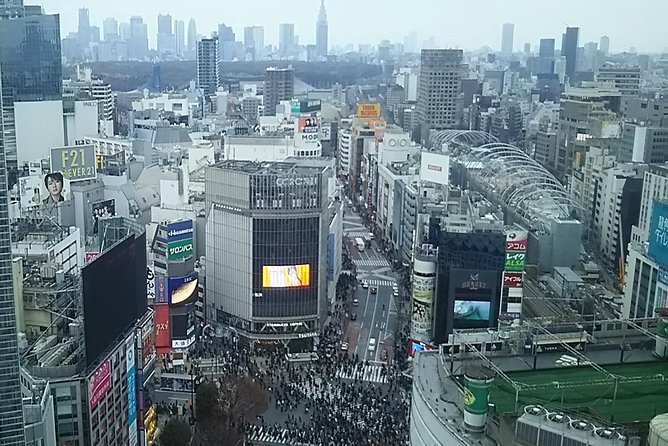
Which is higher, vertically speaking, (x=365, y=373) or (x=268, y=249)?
(x=268, y=249)

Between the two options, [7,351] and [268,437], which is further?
Answer: [268,437]

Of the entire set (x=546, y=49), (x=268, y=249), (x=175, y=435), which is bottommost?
(x=175, y=435)

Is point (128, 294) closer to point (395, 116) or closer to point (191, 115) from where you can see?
point (191, 115)

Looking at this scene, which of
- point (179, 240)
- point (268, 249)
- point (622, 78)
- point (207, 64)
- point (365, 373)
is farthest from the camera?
point (207, 64)

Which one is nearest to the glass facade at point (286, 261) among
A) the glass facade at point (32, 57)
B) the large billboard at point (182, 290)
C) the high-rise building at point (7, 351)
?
the large billboard at point (182, 290)

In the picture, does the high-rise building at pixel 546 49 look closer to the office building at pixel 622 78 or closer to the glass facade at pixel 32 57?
the office building at pixel 622 78

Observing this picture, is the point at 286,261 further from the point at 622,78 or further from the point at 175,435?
the point at 622,78

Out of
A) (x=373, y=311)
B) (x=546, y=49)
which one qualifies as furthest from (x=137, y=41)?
(x=373, y=311)
